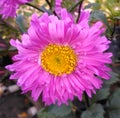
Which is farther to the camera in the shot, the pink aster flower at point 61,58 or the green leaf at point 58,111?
the green leaf at point 58,111

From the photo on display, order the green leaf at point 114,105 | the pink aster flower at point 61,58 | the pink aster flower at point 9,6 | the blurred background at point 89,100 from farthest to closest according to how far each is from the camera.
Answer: the green leaf at point 114,105 < the blurred background at point 89,100 < the pink aster flower at point 9,6 < the pink aster flower at point 61,58

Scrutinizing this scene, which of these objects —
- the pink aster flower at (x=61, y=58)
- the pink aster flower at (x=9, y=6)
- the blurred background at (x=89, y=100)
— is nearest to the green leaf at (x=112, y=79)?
the blurred background at (x=89, y=100)

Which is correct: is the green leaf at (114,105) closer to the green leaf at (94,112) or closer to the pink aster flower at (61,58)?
the green leaf at (94,112)

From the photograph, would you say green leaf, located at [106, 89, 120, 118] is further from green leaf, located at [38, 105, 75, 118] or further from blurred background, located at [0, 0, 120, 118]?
green leaf, located at [38, 105, 75, 118]

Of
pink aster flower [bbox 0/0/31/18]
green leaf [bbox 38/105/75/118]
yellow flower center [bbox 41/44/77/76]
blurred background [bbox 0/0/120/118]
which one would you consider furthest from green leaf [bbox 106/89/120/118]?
pink aster flower [bbox 0/0/31/18]

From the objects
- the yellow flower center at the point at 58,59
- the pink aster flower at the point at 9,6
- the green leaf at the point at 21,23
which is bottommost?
the yellow flower center at the point at 58,59

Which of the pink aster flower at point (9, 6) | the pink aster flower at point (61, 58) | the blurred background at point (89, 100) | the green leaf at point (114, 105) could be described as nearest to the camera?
the pink aster flower at point (61, 58)

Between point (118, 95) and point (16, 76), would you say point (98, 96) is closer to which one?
point (118, 95)

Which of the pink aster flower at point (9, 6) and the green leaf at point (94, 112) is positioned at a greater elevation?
the pink aster flower at point (9, 6)
